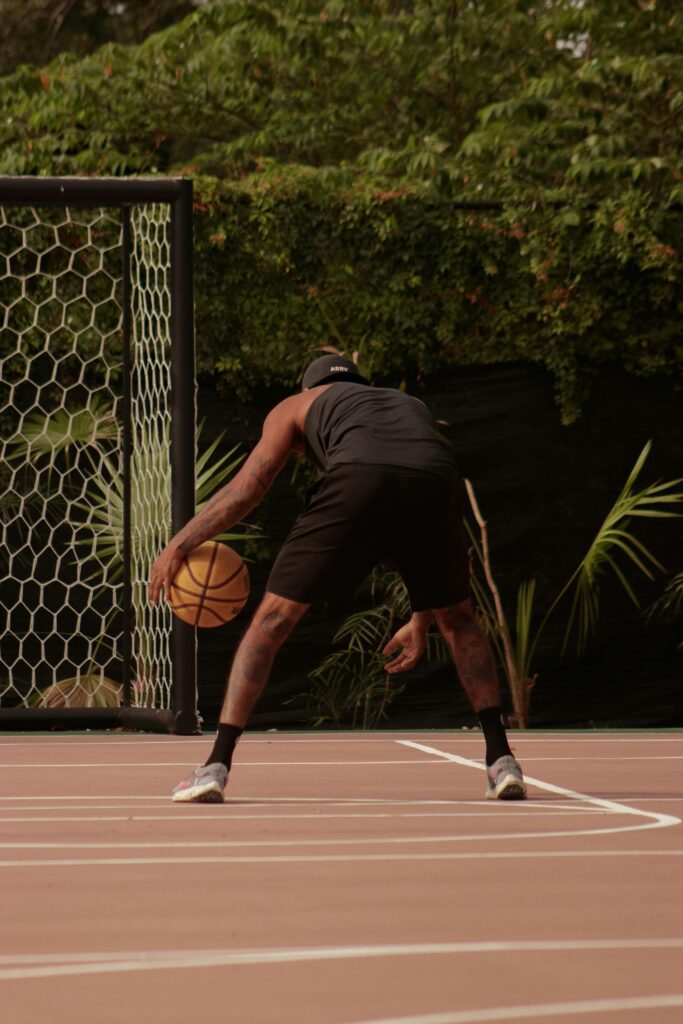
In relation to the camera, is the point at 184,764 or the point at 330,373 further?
the point at 184,764

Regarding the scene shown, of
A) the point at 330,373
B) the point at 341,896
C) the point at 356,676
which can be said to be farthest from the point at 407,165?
the point at 341,896

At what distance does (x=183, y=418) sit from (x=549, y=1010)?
18.2 ft

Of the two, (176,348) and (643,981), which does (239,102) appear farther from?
(643,981)

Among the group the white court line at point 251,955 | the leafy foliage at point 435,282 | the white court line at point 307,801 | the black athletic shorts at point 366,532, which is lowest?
the white court line at point 307,801

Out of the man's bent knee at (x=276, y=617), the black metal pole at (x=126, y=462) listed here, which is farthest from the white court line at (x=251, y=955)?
the black metal pole at (x=126, y=462)

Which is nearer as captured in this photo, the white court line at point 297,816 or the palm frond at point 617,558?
the white court line at point 297,816

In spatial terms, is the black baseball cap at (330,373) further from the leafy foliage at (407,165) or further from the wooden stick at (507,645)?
the leafy foliage at (407,165)

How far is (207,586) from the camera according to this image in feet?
19.9

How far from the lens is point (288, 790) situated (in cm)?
616

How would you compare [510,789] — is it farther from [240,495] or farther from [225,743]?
[240,495]

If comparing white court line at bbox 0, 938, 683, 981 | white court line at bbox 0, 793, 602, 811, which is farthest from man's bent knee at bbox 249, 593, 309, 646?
white court line at bbox 0, 938, 683, 981

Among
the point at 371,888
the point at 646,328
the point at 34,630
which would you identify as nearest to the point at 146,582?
the point at 34,630

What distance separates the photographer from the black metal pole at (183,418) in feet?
26.2

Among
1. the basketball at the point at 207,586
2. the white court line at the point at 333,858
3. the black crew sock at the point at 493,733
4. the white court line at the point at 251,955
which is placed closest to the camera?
the white court line at the point at 251,955
